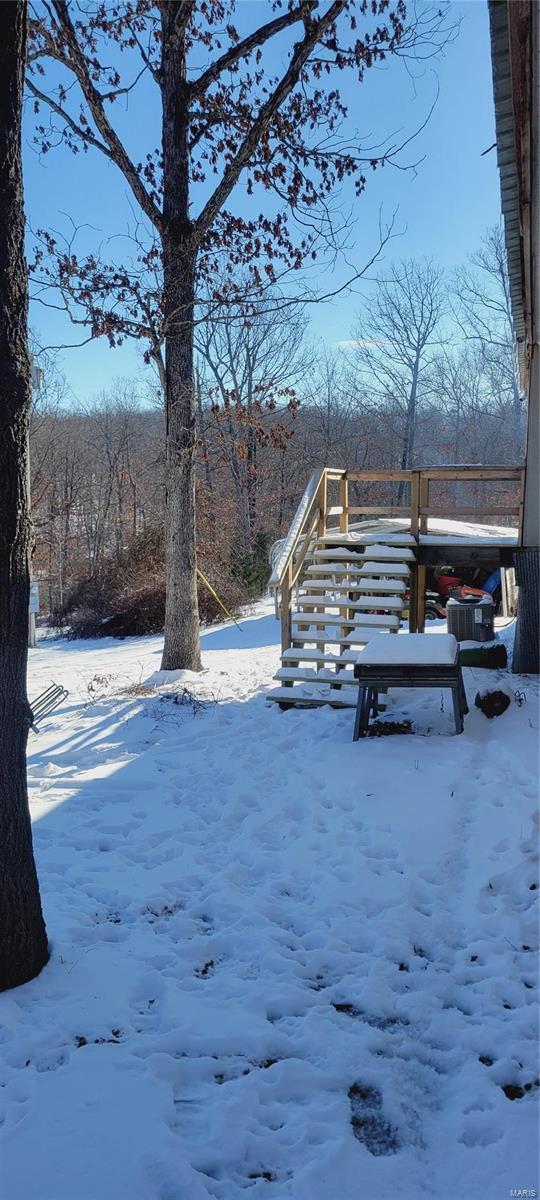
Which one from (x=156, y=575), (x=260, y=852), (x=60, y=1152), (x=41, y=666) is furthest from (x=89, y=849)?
(x=156, y=575)

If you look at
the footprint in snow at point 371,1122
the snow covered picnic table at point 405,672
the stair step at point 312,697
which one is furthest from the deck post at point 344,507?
the footprint in snow at point 371,1122

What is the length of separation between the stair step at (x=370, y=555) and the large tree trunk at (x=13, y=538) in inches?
238

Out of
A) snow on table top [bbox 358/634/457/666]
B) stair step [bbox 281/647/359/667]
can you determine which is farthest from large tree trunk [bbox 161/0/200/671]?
snow on table top [bbox 358/634/457/666]

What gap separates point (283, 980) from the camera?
2.91 metres

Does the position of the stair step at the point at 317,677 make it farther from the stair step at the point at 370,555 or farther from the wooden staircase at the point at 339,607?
the stair step at the point at 370,555

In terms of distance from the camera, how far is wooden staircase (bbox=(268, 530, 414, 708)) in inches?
287

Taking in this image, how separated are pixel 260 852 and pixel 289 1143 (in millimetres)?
1983

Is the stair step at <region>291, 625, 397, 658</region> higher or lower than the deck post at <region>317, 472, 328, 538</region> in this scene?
lower

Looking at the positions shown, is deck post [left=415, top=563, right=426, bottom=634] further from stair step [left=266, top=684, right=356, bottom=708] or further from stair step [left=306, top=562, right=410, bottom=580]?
stair step [left=266, top=684, right=356, bottom=708]

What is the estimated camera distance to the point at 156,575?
18234 mm

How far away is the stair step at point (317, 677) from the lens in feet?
24.0

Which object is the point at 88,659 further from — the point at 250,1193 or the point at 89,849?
the point at 250,1193

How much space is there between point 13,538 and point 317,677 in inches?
195

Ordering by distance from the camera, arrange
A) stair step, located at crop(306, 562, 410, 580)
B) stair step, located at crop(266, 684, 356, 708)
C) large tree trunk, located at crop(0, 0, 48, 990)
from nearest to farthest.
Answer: large tree trunk, located at crop(0, 0, 48, 990)
stair step, located at crop(266, 684, 356, 708)
stair step, located at crop(306, 562, 410, 580)
